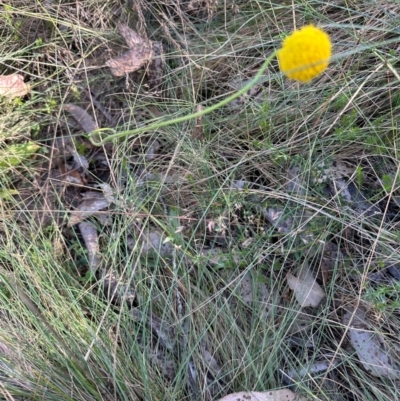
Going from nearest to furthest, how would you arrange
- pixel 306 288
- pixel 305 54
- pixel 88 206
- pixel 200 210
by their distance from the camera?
pixel 305 54, pixel 306 288, pixel 200 210, pixel 88 206

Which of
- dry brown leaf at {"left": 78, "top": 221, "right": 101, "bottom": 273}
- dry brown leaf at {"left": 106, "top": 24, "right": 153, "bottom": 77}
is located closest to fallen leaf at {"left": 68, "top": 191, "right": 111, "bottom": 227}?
dry brown leaf at {"left": 78, "top": 221, "right": 101, "bottom": 273}

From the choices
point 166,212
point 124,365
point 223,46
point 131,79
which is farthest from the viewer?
point 131,79

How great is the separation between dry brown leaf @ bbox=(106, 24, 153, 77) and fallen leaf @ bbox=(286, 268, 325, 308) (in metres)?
0.86

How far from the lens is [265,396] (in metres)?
1.19

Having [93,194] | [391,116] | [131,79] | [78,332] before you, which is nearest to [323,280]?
[391,116]

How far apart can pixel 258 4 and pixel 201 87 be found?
0.32 m

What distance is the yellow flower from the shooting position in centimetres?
75

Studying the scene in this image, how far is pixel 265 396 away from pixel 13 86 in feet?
4.22

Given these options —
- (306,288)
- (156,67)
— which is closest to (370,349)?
(306,288)

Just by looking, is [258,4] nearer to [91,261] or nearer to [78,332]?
[91,261]

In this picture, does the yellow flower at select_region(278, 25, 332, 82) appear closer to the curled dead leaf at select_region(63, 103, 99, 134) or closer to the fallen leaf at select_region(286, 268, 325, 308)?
the fallen leaf at select_region(286, 268, 325, 308)

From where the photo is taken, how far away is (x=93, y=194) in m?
1.63

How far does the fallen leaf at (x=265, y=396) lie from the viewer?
1.19 m

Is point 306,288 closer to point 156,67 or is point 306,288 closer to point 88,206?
point 88,206
